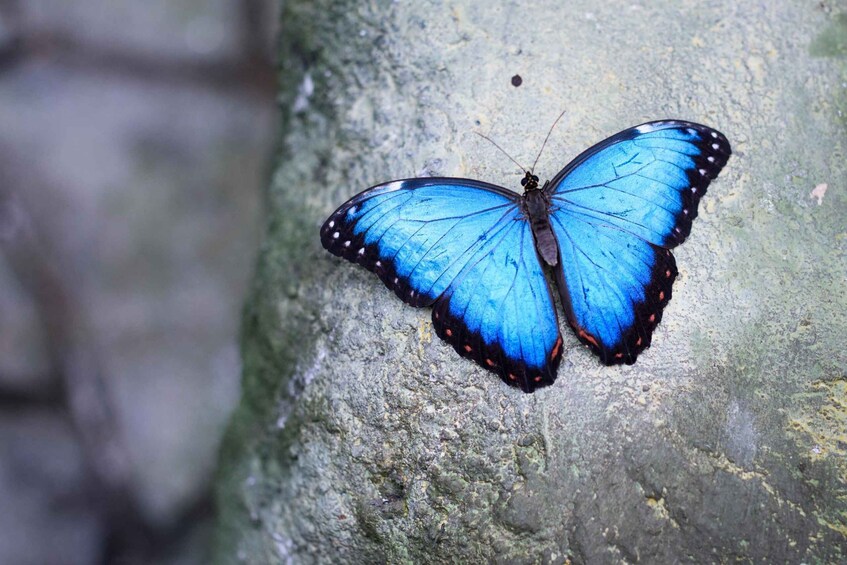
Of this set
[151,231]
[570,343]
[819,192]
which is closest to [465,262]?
[570,343]

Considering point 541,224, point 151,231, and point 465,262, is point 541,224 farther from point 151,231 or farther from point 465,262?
point 151,231

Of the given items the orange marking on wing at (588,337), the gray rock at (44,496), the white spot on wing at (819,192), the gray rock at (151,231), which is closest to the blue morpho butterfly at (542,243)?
the orange marking on wing at (588,337)

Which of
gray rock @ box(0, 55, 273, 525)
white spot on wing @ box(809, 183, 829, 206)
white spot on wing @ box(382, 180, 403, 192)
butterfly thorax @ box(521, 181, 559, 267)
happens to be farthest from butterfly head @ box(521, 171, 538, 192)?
gray rock @ box(0, 55, 273, 525)

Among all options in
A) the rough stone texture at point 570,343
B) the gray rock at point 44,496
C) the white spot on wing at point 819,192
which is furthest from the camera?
the gray rock at point 44,496

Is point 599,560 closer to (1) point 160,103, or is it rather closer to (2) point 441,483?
(2) point 441,483

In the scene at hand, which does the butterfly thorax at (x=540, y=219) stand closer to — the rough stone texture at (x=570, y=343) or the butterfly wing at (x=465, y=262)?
the butterfly wing at (x=465, y=262)

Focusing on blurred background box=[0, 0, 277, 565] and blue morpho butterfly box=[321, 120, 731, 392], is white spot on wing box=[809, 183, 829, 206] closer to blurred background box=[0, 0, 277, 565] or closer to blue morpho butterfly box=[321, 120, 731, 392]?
blue morpho butterfly box=[321, 120, 731, 392]

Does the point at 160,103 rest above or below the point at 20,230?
above

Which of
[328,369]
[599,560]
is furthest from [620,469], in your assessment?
[328,369]
